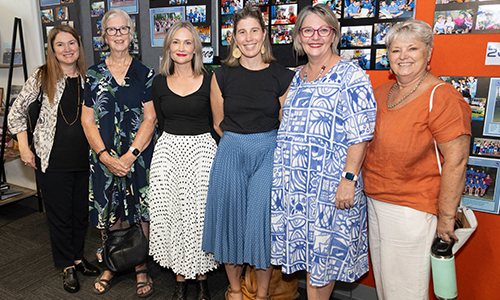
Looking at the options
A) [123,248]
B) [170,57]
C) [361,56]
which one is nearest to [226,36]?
[170,57]

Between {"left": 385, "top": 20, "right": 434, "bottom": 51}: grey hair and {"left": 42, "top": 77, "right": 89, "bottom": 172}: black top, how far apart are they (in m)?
1.96

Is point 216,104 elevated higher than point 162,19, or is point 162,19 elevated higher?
point 162,19

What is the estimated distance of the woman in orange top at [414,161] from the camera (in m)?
1.39

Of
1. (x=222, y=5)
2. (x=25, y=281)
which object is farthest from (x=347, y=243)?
(x=25, y=281)

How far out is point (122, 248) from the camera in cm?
209

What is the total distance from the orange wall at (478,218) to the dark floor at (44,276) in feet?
3.34

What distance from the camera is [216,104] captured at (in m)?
1.97

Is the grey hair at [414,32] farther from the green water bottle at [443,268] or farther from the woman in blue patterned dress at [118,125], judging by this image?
the woman in blue patterned dress at [118,125]

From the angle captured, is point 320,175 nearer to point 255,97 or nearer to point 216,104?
point 255,97

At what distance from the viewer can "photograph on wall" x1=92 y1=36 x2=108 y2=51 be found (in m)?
3.22

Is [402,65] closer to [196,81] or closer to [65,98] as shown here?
[196,81]

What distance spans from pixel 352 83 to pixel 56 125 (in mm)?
1887

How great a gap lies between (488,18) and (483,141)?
614 mm

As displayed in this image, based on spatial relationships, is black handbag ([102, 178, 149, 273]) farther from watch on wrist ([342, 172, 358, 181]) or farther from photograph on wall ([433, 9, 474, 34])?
photograph on wall ([433, 9, 474, 34])
